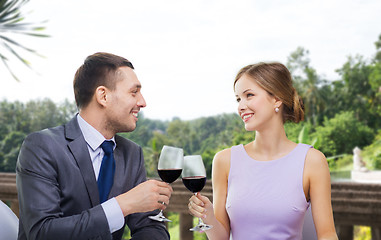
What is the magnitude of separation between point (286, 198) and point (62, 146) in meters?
0.80

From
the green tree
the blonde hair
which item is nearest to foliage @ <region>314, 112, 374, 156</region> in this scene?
the green tree

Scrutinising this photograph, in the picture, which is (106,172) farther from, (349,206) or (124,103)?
(349,206)

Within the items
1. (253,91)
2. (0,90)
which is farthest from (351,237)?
(0,90)

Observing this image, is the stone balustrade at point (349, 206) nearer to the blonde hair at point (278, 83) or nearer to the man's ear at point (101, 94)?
the blonde hair at point (278, 83)

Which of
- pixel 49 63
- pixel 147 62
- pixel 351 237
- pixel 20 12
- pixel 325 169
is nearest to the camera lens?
pixel 325 169

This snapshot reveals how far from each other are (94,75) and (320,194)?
87cm

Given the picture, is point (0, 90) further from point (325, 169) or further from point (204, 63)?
point (325, 169)

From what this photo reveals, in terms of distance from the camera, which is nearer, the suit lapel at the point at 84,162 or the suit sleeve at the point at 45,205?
the suit sleeve at the point at 45,205

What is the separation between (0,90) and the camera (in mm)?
32562

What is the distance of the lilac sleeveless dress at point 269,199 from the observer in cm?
146

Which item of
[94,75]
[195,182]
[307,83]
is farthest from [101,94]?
[307,83]

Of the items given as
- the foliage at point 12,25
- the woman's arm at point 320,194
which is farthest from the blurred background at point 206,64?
the woman's arm at point 320,194

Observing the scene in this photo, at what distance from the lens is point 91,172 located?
127 cm

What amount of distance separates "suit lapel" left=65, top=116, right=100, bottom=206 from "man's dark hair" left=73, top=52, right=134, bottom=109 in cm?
12
